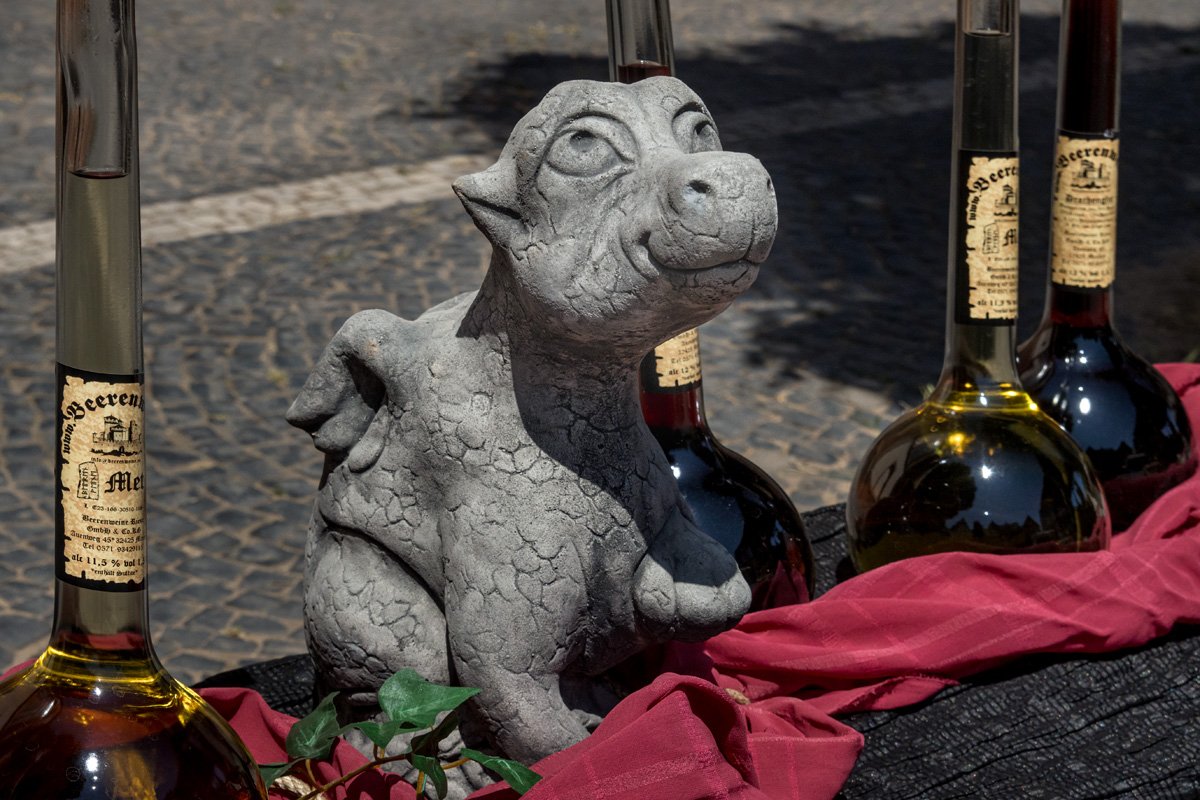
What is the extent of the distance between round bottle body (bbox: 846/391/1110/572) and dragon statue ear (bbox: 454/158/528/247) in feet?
2.64

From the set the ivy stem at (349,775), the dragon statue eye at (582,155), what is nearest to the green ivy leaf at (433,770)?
the ivy stem at (349,775)

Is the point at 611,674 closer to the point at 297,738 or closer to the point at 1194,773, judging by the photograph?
the point at 297,738

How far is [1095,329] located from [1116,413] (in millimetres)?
128

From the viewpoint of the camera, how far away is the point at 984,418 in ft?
5.74

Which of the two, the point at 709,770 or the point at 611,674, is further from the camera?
the point at 611,674

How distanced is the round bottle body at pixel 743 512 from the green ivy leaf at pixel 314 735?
57cm

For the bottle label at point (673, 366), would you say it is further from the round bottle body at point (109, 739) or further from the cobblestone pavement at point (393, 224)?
the cobblestone pavement at point (393, 224)

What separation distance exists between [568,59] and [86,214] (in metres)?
6.77

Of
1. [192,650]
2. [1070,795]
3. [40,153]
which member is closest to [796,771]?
[1070,795]

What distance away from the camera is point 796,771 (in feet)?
4.45

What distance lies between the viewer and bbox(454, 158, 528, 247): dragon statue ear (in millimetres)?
1186

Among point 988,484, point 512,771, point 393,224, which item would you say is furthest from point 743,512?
point 393,224

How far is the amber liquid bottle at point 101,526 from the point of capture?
1024 mm

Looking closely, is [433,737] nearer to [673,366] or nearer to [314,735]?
[314,735]
